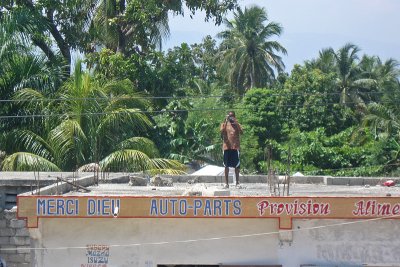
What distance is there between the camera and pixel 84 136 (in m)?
23.8

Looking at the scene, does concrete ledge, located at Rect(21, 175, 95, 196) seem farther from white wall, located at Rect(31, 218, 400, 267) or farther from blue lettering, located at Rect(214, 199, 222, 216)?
blue lettering, located at Rect(214, 199, 222, 216)

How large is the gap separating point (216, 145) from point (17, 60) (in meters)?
7.27

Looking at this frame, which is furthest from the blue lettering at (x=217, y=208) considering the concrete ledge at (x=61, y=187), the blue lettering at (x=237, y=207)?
the concrete ledge at (x=61, y=187)

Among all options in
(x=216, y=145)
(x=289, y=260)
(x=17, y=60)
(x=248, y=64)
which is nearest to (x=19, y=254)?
(x=289, y=260)

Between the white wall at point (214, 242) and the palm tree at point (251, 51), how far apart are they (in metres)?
35.8

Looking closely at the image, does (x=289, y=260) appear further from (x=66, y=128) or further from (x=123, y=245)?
(x=66, y=128)

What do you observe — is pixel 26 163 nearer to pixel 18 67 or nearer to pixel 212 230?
pixel 18 67

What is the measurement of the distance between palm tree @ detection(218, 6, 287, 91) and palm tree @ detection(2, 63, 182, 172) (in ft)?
78.1

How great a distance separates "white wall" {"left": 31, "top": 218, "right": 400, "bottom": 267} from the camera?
42.3 ft

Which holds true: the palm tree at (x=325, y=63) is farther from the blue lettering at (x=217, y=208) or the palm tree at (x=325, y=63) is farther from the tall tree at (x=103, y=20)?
the blue lettering at (x=217, y=208)

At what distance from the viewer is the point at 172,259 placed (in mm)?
13055

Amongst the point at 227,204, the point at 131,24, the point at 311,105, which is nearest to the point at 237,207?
the point at 227,204

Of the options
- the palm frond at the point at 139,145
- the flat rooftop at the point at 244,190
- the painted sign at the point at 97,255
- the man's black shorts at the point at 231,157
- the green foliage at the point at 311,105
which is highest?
the green foliage at the point at 311,105

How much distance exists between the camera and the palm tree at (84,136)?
2309 cm
